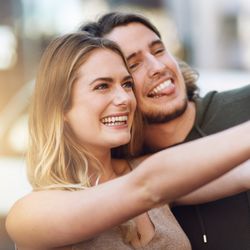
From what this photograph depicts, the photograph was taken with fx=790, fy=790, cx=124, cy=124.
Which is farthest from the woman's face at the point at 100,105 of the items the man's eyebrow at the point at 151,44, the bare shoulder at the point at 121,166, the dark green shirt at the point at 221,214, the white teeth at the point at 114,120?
the dark green shirt at the point at 221,214

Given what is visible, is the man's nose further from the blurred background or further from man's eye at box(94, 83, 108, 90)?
man's eye at box(94, 83, 108, 90)

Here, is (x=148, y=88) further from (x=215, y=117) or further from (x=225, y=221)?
(x=225, y=221)

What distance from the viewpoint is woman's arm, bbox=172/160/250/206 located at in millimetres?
3244

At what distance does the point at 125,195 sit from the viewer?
259 cm

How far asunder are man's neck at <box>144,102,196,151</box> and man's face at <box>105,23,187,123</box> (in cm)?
3

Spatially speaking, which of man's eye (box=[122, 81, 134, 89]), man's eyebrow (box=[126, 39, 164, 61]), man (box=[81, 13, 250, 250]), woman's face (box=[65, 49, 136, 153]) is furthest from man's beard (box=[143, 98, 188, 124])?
woman's face (box=[65, 49, 136, 153])

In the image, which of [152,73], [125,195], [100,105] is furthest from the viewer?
[152,73]

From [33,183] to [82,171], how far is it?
21cm

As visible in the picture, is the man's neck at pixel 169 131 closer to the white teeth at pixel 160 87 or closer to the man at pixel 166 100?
the man at pixel 166 100

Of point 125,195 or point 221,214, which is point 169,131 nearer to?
point 221,214

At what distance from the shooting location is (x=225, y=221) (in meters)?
3.41

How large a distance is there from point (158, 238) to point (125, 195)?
22.7 inches

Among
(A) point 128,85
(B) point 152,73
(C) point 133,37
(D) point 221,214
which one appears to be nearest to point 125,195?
(A) point 128,85

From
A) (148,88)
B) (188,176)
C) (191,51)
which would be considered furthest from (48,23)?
(188,176)
